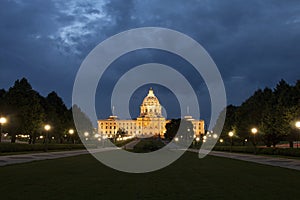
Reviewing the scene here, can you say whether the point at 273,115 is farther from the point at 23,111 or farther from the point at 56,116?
the point at 56,116

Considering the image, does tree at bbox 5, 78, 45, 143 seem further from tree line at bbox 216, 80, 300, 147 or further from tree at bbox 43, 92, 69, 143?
tree line at bbox 216, 80, 300, 147

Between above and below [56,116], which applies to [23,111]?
below

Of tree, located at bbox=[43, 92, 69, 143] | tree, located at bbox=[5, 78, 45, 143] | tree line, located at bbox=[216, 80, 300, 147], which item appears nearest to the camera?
tree line, located at bbox=[216, 80, 300, 147]

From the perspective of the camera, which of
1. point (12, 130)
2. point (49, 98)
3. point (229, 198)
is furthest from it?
point (49, 98)

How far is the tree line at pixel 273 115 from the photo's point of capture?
45.5 metres

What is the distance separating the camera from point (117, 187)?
1334 cm

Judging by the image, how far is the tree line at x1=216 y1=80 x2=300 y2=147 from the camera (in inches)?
1790

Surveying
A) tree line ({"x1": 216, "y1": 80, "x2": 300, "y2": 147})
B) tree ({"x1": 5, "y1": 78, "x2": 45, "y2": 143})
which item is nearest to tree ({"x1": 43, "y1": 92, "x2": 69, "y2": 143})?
tree ({"x1": 5, "y1": 78, "x2": 45, "y2": 143})

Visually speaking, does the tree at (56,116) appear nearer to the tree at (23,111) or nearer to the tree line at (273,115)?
the tree at (23,111)

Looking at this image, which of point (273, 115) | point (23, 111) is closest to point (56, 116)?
point (23, 111)

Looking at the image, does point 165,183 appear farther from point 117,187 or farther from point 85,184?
point 85,184

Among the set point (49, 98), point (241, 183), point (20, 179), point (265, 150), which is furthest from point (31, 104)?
point (241, 183)

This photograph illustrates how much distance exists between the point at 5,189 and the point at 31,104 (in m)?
45.7

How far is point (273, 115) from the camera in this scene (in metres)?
50.2
